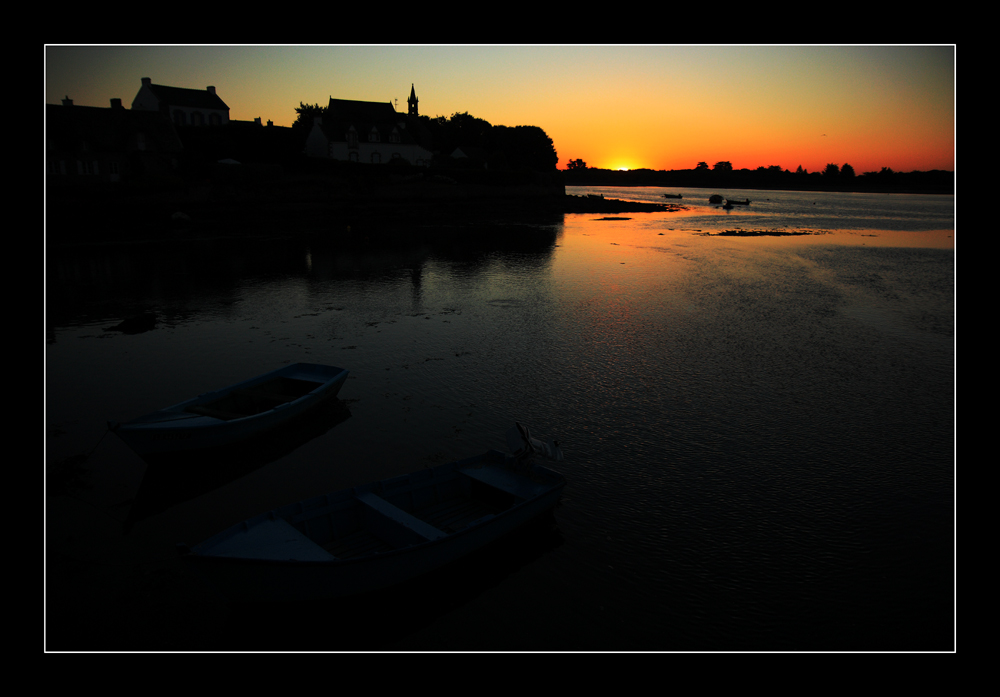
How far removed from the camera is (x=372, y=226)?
61.8 meters

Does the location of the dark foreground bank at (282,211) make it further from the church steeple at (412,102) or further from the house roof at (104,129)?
the church steeple at (412,102)

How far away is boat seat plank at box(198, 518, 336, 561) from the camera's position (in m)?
8.44

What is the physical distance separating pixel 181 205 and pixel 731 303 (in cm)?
5158

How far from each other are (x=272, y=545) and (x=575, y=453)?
753cm

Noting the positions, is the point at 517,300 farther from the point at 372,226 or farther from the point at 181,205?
the point at 181,205

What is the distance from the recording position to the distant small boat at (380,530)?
818cm

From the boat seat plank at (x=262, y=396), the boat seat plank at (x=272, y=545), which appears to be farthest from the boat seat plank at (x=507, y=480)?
the boat seat plank at (x=262, y=396)

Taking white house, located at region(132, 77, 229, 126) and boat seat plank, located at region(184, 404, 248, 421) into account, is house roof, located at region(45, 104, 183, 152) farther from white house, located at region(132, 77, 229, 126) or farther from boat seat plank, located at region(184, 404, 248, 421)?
boat seat plank, located at region(184, 404, 248, 421)

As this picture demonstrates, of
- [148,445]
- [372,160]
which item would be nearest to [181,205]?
[372,160]

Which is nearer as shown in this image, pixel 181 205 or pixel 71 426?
pixel 71 426

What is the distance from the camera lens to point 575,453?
13945 millimetres

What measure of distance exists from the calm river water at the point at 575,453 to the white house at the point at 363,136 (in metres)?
57.8

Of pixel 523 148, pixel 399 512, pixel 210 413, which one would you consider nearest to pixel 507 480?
pixel 399 512

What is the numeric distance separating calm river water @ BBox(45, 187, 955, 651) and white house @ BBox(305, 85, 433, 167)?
2276 inches
